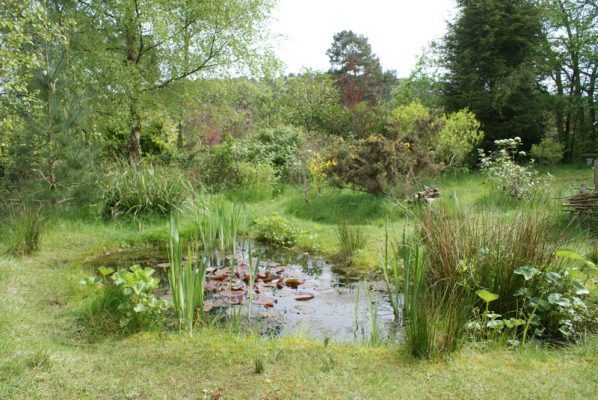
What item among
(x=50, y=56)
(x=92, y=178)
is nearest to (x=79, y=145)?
(x=92, y=178)

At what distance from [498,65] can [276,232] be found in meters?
11.1

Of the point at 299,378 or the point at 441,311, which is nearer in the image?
the point at 299,378

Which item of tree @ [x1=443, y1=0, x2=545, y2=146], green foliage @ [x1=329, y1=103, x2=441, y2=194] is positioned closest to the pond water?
green foliage @ [x1=329, y1=103, x2=441, y2=194]

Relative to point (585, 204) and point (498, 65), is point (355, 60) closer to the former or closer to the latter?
point (498, 65)

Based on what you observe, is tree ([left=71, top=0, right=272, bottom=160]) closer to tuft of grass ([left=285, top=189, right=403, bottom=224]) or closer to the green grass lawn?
tuft of grass ([left=285, top=189, right=403, bottom=224])

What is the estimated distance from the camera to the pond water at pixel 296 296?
384 centimetres

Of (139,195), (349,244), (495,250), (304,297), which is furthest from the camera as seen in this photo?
(139,195)

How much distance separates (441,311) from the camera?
124 inches

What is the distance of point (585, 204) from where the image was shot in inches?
245

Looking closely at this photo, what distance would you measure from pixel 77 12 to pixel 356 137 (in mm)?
9100

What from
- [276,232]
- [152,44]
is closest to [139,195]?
[276,232]

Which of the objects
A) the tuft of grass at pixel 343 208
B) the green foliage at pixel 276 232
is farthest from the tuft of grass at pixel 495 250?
the tuft of grass at pixel 343 208

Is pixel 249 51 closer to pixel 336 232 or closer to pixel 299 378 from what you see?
pixel 336 232

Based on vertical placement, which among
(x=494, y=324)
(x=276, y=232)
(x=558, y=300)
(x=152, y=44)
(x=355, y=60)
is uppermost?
(x=355, y=60)
